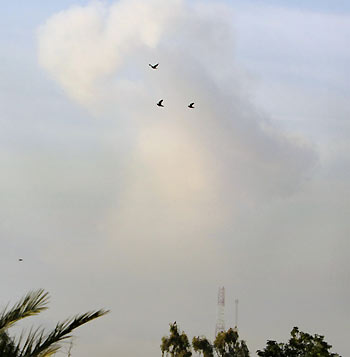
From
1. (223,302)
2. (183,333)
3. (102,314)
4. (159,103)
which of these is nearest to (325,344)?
(159,103)

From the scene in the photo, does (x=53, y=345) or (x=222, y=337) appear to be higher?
(x=222, y=337)

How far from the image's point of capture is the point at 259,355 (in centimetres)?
6419

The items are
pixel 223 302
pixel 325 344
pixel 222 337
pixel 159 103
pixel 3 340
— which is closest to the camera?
pixel 3 340

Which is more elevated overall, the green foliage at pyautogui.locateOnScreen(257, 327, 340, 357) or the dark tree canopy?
the dark tree canopy

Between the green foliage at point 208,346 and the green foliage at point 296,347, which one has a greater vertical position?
the green foliage at point 208,346

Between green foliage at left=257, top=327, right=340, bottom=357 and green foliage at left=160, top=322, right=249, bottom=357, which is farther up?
green foliage at left=160, top=322, right=249, bottom=357

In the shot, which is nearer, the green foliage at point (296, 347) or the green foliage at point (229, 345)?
the green foliage at point (296, 347)

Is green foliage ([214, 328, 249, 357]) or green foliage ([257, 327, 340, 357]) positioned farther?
green foliage ([214, 328, 249, 357])

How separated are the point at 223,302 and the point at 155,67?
125 meters

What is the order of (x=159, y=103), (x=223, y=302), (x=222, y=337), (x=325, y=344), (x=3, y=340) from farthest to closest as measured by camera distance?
(x=223, y=302), (x=222, y=337), (x=325, y=344), (x=159, y=103), (x=3, y=340)

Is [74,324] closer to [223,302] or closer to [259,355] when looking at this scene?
[259,355]

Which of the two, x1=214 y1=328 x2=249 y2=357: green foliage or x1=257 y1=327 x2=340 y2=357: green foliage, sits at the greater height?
x1=214 y1=328 x2=249 y2=357: green foliage

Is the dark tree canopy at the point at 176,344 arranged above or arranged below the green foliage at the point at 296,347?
above

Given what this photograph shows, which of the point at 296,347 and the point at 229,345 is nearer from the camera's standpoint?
the point at 296,347
